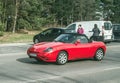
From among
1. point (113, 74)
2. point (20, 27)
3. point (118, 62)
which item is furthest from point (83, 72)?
point (20, 27)

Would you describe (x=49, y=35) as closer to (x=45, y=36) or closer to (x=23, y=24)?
(x=45, y=36)

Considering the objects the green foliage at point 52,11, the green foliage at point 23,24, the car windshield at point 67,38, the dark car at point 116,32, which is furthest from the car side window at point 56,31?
the green foliage at point 23,24

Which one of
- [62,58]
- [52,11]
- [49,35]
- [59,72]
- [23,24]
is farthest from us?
[52,11]

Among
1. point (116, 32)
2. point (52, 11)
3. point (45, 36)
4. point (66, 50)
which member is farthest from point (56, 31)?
point (52, 11)

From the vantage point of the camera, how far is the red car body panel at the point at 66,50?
1512 cm

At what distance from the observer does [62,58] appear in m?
15.6

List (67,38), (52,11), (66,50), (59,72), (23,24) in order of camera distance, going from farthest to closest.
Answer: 1. (52,11)
2. (23,24)
3. (67,38)
4. (66,50)
5. (59,72)

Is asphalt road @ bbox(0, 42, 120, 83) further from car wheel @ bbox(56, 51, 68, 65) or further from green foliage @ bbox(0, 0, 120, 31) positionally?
green foliage @ bbox(0, 0, 120, 31)

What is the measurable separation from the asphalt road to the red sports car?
13.4 inches

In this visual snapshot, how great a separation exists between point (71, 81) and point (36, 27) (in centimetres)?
3902

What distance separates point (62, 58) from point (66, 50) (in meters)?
0.42

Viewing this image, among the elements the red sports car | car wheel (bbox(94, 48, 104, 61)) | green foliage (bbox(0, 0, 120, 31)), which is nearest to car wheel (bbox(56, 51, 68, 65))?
the red sports car

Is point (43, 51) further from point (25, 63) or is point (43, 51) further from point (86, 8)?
point (86, 8)

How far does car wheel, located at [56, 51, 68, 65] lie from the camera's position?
15461 millimetres
